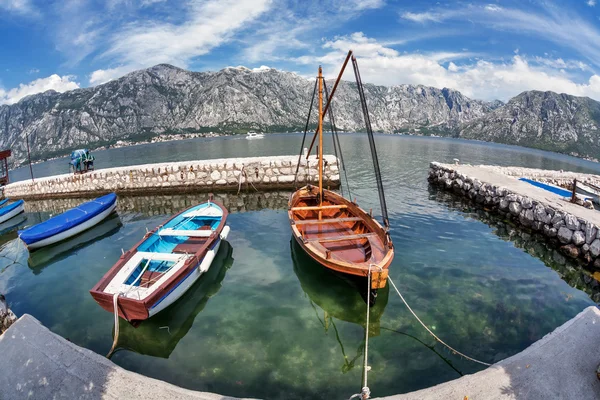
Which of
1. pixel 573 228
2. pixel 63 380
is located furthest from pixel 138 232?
pixel 573 228

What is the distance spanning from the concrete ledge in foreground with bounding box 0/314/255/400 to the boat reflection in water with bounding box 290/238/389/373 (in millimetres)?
4187

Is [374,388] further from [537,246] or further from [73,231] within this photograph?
[73,231]

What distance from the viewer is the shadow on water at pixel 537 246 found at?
11711 mm

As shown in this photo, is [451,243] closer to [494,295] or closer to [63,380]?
[494,295]

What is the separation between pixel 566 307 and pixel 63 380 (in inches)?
562

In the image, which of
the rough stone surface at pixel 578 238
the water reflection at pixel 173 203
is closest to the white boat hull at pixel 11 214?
the water reflection at pixel 173 203

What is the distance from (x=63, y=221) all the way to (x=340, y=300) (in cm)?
1624

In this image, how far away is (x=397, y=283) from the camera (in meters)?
11.0

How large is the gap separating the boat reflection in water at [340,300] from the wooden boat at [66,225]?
44.9ft

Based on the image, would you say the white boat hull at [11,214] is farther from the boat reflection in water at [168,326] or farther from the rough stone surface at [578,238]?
the rough stone surface at [578,238]

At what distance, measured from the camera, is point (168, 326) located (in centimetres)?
921

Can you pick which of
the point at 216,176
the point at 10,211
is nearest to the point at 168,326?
the point at 216,176

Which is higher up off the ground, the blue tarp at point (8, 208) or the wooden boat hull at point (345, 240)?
the wooden boat hull at point (345, 240)

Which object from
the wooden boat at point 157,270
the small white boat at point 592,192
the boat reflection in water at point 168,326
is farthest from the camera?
the small white boat at point 592,192
